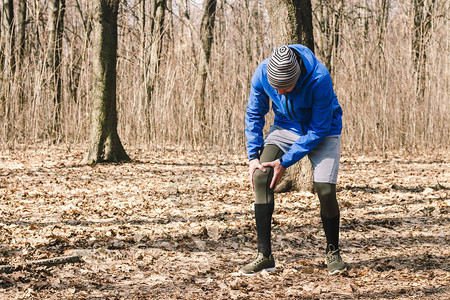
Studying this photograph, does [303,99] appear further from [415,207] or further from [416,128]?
[416,128]

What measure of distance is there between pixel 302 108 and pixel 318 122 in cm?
14

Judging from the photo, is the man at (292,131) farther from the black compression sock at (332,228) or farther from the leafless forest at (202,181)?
the leafless forest at (202,181)

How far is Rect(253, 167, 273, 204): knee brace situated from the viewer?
310 cm

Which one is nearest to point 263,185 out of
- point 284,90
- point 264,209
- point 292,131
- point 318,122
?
point 264,209

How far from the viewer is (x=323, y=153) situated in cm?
309

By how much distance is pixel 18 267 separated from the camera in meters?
3.16

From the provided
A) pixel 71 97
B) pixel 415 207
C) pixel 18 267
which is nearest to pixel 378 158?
pixel 415 207

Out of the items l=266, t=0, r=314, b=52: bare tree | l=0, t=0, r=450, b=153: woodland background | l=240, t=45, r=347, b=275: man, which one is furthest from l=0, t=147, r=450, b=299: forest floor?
l=266, t=0, r=314, b=52: bare tree

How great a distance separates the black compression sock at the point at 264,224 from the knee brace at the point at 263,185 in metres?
0.04

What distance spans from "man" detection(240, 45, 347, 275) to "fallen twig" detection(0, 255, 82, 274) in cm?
124

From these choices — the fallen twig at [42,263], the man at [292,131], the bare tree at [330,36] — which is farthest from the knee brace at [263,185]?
the bare tree at [330,36]

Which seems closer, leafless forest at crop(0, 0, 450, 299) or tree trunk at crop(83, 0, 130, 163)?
leafless forest at crop(0, 0, 450, 299)

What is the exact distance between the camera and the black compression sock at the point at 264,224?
317 cm

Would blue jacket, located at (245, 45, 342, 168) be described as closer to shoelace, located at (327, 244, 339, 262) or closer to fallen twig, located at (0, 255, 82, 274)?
shoelace, located at (327, 244, 339, 262)
